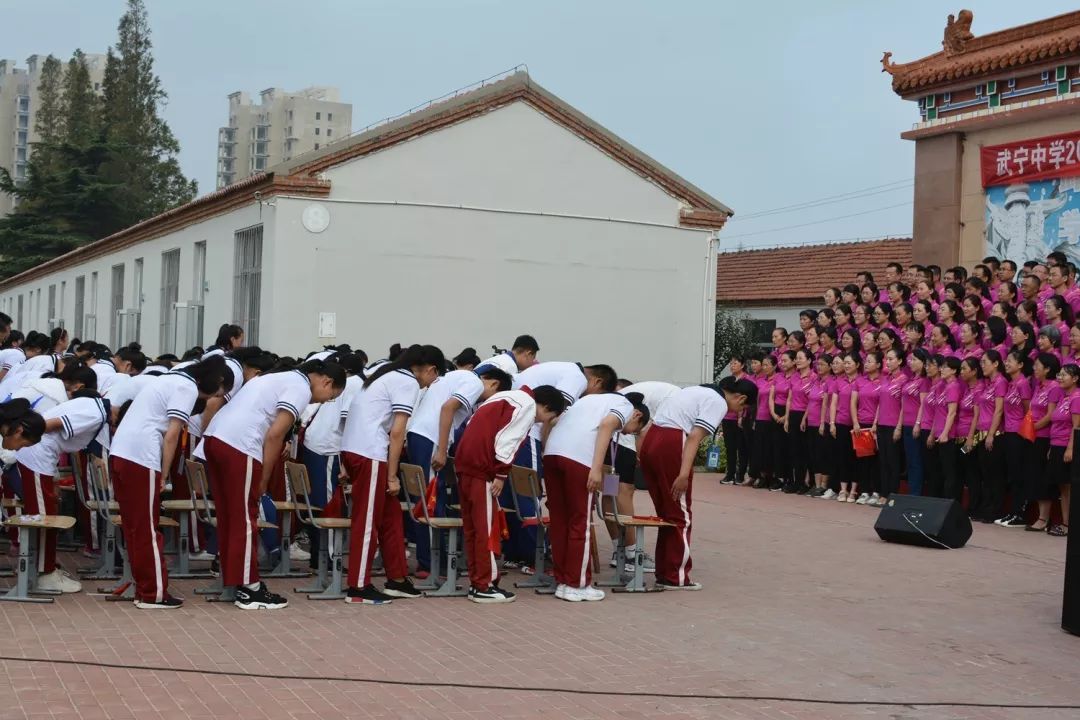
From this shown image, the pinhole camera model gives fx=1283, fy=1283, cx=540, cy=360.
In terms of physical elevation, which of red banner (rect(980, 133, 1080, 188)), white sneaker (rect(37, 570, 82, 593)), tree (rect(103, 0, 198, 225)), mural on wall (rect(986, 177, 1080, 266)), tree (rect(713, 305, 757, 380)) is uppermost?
tree (rect(103, 0, 198, 225))

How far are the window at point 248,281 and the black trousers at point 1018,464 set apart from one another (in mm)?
12950

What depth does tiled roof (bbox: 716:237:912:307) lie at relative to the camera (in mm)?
32375

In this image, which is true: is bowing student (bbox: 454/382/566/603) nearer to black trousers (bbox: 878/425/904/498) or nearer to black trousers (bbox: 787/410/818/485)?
black trousers (bbox: 878/425/904/498)

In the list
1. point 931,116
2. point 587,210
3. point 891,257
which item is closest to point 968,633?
point 931,116

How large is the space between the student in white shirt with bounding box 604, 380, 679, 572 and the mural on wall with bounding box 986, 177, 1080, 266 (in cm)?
941

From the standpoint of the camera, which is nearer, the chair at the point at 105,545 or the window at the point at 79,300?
the chair at the point at 105,545

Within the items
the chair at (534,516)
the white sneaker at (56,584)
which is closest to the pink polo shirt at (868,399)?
the chair at (534,516)

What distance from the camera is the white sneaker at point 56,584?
9.27 meters

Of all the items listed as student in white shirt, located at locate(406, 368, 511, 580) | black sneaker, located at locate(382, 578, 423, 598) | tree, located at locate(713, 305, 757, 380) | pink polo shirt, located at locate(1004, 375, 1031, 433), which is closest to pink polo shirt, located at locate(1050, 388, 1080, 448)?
pink polo shirt, located at locate(1004, 375, 1031, 433)

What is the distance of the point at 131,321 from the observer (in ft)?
101

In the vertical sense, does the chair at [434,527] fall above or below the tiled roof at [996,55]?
below

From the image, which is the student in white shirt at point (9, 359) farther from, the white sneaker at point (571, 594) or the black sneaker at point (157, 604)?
the white sneaker at point (571, 594)

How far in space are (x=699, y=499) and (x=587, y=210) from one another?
8.54 meters

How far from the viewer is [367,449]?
30.6ft
